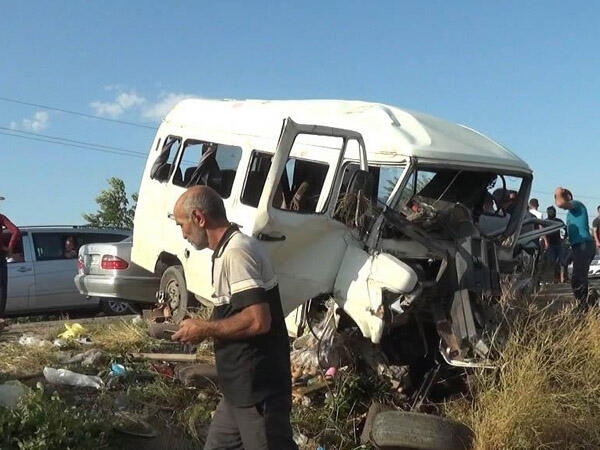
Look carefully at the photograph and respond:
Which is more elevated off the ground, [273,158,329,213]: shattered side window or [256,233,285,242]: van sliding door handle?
[273,158,329,213]: shattered side window

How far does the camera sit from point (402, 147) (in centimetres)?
675

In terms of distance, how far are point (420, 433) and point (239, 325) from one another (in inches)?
84.8

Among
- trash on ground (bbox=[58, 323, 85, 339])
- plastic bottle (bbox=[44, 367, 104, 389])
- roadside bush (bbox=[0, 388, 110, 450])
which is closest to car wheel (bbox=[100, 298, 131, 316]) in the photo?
trash on ground (bbox=[58, 323, 85, 339])

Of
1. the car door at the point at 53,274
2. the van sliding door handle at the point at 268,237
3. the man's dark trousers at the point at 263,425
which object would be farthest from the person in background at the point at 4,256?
the man's dark trousers at the point at 263,425

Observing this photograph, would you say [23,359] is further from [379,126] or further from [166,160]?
[379,126]

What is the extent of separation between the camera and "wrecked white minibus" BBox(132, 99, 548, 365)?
5984mm

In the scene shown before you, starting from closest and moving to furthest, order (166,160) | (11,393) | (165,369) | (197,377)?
(11,393), (197,377), (165,369), (166,160)

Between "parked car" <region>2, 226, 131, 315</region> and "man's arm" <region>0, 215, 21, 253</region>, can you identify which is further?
"parked car" <region>2, 226, 131, 315</region>

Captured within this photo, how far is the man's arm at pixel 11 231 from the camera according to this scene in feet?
32.0

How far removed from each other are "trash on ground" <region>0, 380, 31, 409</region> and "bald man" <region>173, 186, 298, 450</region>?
2165 millimetres

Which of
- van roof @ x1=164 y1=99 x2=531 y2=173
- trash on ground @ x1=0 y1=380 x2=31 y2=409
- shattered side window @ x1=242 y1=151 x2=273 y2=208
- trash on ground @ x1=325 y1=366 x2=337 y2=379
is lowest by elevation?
trash on ground @ x1=0 y1=380 x2=31 y2=409

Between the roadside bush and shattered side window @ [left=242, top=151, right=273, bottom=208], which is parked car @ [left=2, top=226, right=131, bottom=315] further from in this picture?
the roadside bush

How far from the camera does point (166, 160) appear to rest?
29.4 ft

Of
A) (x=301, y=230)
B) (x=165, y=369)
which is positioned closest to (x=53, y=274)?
(x=165, y=369)
